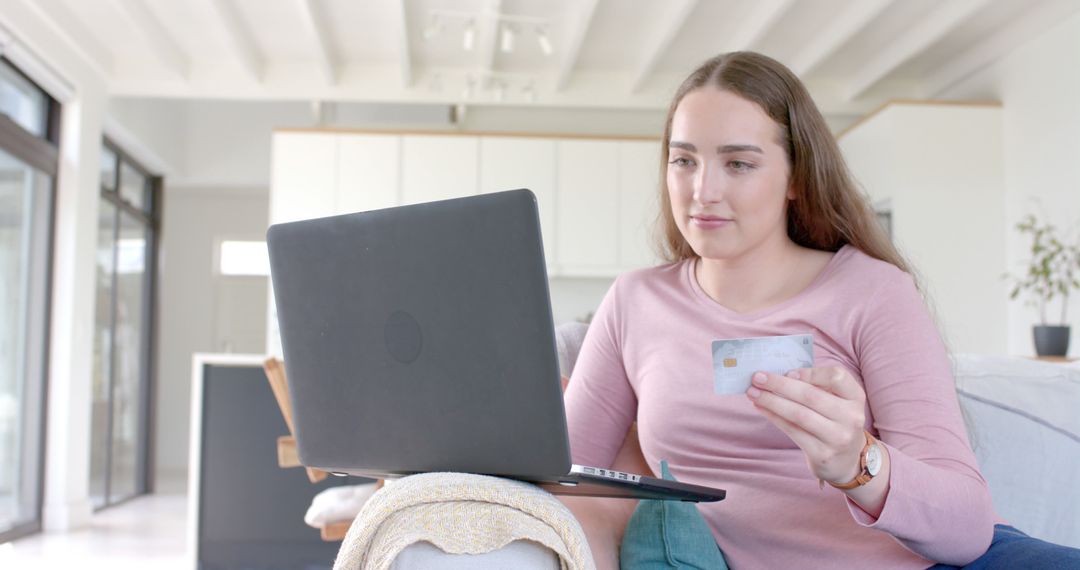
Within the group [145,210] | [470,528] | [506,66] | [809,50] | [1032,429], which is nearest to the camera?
[470,528]

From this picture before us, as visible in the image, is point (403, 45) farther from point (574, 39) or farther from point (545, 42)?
point (574, 39)

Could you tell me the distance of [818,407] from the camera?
1.03 m

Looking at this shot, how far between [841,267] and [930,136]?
558 cm

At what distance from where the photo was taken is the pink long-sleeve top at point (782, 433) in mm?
1195

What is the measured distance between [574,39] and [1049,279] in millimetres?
3149

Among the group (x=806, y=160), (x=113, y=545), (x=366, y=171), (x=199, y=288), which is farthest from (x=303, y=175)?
(x=806, y=160)

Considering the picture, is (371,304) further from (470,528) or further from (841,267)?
(841,267)

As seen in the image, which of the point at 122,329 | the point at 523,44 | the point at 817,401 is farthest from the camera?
the point at 122,329

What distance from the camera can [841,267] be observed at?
146cm

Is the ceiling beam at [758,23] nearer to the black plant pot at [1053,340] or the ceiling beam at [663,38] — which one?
the ceiling beam at [663,38]

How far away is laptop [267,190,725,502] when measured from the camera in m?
1.06

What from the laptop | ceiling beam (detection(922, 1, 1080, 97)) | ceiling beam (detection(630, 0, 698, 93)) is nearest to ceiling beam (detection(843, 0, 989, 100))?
ceiling beam (detection(922, 1, 1080, 97))

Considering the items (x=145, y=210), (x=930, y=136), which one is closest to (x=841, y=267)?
(x=930, y=136)

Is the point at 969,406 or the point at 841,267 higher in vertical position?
the point at 841,267
